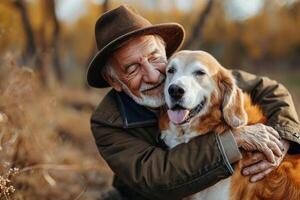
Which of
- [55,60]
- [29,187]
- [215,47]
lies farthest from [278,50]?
[29,187]

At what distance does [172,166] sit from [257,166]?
0.57 meters

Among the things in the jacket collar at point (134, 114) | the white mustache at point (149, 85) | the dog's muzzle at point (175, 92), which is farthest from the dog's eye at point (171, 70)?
the jacket collar at point (134, 114)

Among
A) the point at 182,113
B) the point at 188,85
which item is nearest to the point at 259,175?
the point at 182,113

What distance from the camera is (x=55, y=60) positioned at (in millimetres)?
17281

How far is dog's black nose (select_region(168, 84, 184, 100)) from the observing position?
3535 millimetres

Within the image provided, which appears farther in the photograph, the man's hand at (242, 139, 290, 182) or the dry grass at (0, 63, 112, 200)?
the dry grass at (0, 63, 112, 200)

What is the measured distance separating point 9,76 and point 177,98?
225cm

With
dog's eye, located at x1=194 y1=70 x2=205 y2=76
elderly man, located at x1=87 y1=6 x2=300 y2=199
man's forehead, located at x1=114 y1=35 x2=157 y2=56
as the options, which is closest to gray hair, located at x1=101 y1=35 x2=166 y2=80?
elderly man, located at x1=87 y1=6 x2=300 y2=199

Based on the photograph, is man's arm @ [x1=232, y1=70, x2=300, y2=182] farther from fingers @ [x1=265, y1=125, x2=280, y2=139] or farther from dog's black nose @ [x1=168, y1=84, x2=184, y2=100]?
dog's black nose @ [x1=168, y1=84, x2=184, y2=100]

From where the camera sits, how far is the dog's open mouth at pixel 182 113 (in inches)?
143

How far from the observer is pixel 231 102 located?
146 inches

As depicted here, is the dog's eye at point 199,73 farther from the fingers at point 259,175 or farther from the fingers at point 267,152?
the fingers at point 259,175

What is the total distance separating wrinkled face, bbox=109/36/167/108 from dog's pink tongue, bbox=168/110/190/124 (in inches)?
9.5

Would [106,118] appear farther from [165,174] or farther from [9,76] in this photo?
[9,76]
